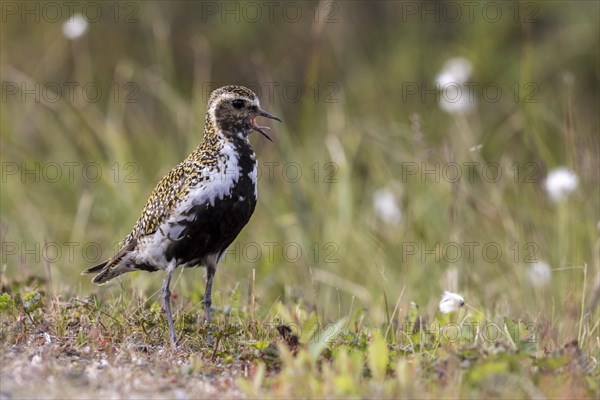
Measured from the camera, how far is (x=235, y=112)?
6.27m

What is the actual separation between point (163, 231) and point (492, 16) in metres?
8.11

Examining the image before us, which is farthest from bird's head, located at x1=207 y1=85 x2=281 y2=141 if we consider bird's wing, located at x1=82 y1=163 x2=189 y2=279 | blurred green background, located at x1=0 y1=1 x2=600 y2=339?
blurred green background, located at x1=0 y1=1 x2=600 y2=339

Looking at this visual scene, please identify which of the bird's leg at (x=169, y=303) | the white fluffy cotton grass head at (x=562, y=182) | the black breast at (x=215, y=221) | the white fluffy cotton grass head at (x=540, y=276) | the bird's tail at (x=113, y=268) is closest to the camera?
the bird's leg at (x=169, y=303)

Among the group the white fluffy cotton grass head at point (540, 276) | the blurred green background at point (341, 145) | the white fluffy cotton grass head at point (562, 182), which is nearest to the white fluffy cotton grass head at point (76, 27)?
the blurred green background at point (341, 145)

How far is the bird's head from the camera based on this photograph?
6.25m

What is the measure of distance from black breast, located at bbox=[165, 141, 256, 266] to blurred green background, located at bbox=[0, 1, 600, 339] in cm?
84

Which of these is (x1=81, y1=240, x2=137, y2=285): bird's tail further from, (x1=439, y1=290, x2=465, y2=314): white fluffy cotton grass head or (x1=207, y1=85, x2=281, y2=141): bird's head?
(x1=439, y1=290, x2=465, y2=314): white fluffy cotton grass head

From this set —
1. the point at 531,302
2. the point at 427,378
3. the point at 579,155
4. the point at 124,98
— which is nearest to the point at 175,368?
the point at 427,378

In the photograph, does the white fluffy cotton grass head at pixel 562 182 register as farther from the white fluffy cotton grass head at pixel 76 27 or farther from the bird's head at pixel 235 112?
the white fluffy cotton grass head at pixel 76 27

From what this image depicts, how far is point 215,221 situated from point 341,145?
3.97 m

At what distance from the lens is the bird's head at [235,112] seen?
6.25 m

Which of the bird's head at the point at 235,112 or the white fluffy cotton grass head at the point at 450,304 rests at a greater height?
the bird's head at the point at 235,112

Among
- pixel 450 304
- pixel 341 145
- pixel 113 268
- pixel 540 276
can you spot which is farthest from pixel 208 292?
pixel 341 145

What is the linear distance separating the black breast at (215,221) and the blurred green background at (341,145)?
2.76 feet
